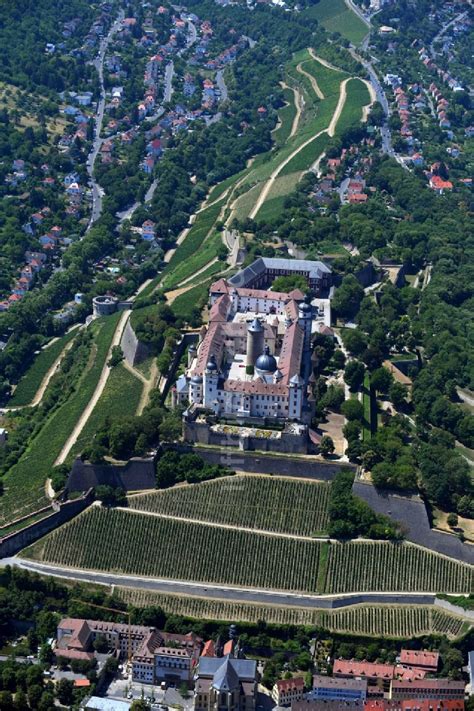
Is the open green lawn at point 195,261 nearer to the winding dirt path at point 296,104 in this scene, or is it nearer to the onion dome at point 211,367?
the onion dome at point 211,367

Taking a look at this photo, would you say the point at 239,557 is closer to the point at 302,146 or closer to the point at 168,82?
the point at 302,146

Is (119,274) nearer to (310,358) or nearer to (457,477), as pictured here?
(310,358)

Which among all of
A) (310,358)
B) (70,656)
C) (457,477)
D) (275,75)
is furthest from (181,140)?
(70,656)

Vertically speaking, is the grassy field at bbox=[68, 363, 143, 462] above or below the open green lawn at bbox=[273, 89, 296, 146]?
below

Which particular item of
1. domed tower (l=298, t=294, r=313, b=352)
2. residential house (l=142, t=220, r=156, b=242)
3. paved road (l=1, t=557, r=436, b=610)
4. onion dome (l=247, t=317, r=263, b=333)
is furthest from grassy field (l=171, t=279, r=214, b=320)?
residential house (l=142, t=220, r=156, b=242)

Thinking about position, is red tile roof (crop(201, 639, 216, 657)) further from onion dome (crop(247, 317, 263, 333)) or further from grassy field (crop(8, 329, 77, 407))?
grassy field (crop(8, 329, 77, 407))

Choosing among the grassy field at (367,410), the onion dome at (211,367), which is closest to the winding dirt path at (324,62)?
the grassy field at (367,410)
